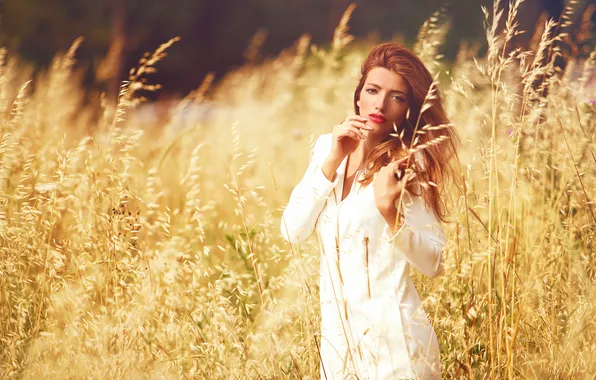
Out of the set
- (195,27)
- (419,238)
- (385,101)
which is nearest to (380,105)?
(385,101)

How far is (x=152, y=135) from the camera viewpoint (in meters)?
6.52

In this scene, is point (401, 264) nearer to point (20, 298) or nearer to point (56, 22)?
point (20, 298)

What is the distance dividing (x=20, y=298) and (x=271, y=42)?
1595 cm

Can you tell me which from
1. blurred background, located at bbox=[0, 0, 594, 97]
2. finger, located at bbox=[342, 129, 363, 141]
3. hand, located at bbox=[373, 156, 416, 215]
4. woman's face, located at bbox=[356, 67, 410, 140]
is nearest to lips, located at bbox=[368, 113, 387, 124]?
woman's face, located at bbox=[356, 67, 410, 140]

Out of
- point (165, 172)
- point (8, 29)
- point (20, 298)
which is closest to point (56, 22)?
point (8, 29)

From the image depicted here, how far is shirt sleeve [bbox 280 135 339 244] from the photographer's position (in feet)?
5.80

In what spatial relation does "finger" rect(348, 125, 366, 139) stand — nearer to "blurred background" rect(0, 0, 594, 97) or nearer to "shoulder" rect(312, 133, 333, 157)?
"shoulder" rect(312, 133, 333, 157)

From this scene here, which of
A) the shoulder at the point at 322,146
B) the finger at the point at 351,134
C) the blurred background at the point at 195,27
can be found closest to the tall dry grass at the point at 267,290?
the shoulder at the point at 322,146

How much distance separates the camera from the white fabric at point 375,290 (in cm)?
162

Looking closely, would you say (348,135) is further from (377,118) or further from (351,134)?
(377,118)

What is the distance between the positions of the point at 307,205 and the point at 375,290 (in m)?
0.32

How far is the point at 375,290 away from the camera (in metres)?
1.66

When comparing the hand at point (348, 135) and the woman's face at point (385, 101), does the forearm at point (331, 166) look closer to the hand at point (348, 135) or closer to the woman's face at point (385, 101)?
the hand at point (348, 135)

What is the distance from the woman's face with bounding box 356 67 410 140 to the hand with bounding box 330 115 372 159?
0.05m
